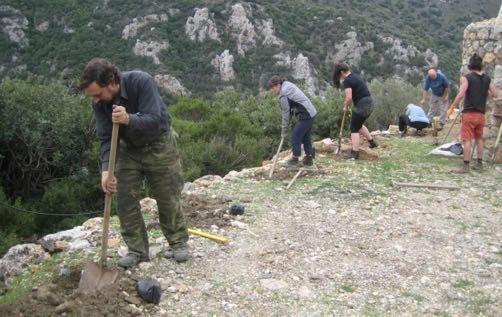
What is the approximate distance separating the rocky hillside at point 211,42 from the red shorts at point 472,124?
32626mm

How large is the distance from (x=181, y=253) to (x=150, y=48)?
41857 mm

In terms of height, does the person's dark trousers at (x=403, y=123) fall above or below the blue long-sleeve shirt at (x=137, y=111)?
below

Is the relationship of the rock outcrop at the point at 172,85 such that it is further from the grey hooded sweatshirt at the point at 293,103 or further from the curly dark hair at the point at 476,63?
the curly dark hair at the point at 476,63

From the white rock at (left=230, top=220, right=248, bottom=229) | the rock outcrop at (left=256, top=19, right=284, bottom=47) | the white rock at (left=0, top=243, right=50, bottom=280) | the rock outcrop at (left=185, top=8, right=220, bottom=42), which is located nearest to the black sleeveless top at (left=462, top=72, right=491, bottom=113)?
the white rock at (left=230, top=220, right=248, bottom=229)

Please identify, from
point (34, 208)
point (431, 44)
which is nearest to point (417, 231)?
point (34, 208)

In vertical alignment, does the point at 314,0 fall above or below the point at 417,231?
above

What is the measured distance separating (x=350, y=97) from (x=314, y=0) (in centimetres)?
5511

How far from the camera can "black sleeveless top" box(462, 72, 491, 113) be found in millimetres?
7535

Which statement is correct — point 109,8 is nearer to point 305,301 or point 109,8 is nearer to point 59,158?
point 59,158

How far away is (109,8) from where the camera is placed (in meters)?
48.5

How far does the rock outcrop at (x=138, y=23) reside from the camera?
149ft

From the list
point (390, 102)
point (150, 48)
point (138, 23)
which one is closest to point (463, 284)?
point (390, 102)

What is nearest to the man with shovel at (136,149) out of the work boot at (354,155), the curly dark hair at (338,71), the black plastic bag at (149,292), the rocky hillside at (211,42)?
the black plastic bag at (149,292)

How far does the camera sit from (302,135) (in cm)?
764
